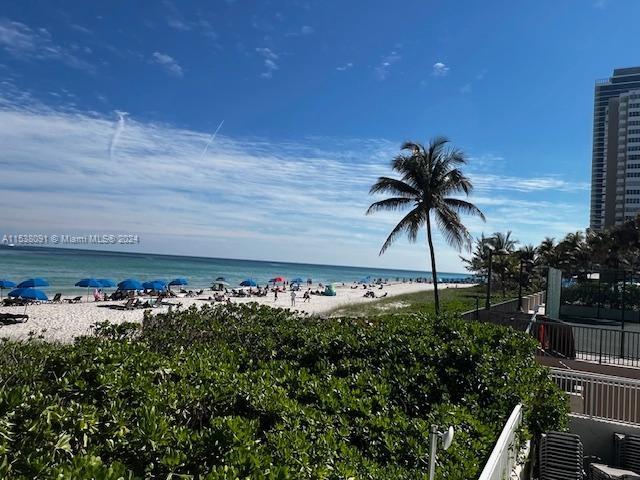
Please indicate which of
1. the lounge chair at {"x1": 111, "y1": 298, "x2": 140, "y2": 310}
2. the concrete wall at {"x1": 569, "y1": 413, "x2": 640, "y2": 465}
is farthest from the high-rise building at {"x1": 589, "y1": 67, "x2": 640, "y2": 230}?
the concrete wall at {"x1": 569, "y1": 413, "x2": 640, "y2": 465}

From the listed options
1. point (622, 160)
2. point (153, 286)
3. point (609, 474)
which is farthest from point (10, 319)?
point (622, 160)

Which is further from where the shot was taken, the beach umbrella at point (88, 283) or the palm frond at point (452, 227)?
the beach umbrella at point (88, 283)

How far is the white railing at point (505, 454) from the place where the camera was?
3.50 metres

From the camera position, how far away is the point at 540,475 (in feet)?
20.0

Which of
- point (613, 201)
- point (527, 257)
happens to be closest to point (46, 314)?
point (527, 257)

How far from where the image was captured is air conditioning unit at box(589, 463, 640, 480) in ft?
18.1

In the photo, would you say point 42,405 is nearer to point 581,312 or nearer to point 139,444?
point 139,444

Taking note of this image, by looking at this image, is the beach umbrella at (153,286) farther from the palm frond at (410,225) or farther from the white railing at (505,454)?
the white railing at (505,454)

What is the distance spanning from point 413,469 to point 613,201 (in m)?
131

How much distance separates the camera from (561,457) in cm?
599

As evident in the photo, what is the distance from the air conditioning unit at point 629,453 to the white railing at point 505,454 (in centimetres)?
216

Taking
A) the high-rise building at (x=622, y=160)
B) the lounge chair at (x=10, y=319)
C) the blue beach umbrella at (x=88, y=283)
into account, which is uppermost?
the high-rise building at (x=622, y=160)

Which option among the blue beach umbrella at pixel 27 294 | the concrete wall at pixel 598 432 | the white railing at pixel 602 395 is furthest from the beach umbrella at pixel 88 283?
the concrete wall at pixel 598 432

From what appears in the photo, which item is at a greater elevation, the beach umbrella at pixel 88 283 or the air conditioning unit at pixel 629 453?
the air conditioning unit at pixel 629 453
